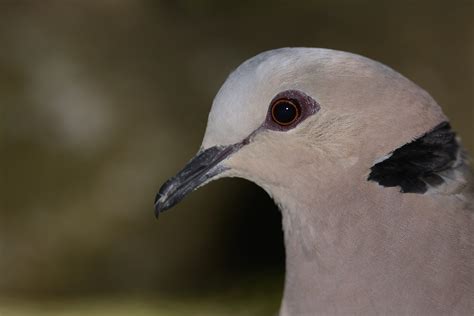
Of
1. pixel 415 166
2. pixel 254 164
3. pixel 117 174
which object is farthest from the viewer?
pixel 117 174

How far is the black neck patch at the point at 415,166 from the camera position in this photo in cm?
200

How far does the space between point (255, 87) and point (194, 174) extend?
0.31 metres

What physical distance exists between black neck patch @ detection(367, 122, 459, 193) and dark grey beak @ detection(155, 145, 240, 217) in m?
0.38

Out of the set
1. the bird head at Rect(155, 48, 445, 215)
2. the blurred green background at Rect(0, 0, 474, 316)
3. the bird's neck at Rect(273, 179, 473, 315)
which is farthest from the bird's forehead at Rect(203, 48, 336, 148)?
the blurred green background at Rect(0, 0, 474, 316)

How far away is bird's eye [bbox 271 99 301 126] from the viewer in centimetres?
201

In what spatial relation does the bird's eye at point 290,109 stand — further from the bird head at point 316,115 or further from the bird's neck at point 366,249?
the bird's neck at point 366,249

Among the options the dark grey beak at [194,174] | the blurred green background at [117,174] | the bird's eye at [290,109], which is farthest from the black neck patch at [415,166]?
the blurred green background at [117,174]

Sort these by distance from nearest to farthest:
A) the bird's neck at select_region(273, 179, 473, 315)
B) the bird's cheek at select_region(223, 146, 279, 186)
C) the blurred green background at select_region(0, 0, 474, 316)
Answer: the bird's neck at select_region(273, 179, 473, 315), the bird's cheek at select_region(223, 146, 279, 186), the blurred green background at select_region(0, 0, 474, 316)

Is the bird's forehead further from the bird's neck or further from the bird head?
the bird's neck

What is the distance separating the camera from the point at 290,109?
2.01 m

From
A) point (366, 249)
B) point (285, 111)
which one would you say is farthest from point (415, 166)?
point (285, 111)

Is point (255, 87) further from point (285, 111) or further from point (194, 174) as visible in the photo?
point (194, 174)

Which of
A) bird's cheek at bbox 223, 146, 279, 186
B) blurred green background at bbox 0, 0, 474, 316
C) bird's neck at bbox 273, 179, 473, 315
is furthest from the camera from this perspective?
blurred green background at bbox 0, 0, 474, 316

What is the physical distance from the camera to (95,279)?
518cm
